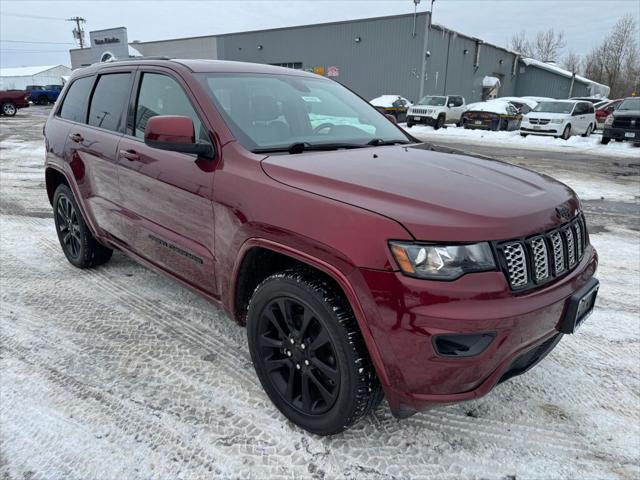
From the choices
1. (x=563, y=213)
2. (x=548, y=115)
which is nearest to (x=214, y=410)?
(x=563, y=213)

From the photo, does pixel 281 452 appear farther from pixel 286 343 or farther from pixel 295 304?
pixel 295 304

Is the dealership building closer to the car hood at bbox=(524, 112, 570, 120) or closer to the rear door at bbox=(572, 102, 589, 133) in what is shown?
the car hood at bbox=(524, 112, 570, 120)

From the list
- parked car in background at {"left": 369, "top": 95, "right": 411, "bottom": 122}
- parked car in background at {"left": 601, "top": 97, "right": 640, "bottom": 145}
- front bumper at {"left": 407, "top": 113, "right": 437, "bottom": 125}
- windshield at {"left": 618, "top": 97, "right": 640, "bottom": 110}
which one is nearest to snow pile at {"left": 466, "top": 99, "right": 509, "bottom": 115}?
front bumper at {"left": 407, "top": 113, "right": 437, "bottom": 125}

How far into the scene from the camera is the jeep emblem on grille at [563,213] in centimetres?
211

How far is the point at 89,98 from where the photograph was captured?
3.94m

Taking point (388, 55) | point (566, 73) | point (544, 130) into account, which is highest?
point (388, 55)

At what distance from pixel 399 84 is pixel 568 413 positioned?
31790mm

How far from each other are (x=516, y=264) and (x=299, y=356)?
1064 millimetres

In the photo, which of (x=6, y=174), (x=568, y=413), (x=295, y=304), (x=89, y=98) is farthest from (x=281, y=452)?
(x=6, y=174)

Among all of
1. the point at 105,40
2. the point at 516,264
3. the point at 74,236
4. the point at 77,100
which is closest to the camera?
the point at 516,264

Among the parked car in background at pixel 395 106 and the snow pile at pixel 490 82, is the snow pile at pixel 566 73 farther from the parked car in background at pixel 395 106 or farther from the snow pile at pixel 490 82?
the parked car in background at pixel 395 106

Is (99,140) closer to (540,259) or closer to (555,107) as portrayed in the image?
(540,259)

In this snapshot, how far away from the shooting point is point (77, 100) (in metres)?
4.17

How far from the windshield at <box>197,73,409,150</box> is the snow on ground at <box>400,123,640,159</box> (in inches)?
455
